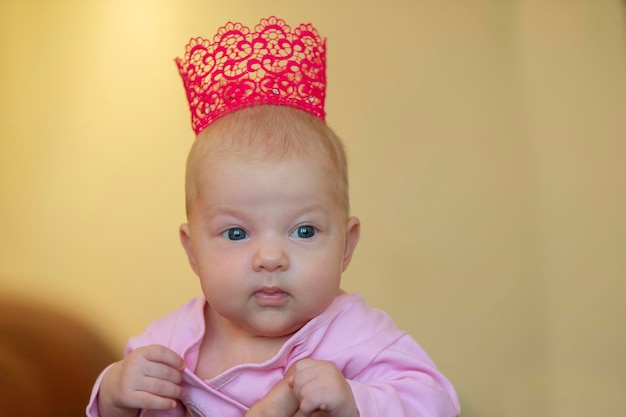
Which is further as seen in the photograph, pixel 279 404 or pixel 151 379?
pixel 151 379

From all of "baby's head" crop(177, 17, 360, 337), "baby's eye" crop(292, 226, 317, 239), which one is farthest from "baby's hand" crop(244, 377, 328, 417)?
"baby's eye" crop(292, 226, 317, 239)

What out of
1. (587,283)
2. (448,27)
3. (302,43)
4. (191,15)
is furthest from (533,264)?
(191,15)

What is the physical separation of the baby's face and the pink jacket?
4 cm

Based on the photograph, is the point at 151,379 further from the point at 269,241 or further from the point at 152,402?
the point at 269,241

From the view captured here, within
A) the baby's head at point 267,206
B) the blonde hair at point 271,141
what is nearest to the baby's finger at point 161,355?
the baby's head at point 267,206

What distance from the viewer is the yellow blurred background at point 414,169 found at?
2.08m

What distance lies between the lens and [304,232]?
1222 millimetres

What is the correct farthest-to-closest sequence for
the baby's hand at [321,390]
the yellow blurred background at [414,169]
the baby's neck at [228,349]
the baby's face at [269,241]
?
1. the yellow blurred background at [414,169]
2. the baby's neck at [228,349]
3. the baby's face at [269,241]
4. the baby's hand at [321,390]

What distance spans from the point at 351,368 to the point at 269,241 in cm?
24

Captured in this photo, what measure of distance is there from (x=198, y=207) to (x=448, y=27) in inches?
60.4

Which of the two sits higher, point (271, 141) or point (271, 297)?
point (271, 141)

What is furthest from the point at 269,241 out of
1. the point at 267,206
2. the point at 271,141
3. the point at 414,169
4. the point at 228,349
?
the point at 414,169

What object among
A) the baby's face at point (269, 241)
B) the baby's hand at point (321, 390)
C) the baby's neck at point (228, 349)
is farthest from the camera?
the baby's neck at point (228, 349)

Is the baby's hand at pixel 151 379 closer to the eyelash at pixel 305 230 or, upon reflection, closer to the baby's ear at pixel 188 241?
the baby's ear at pixel 188 241
